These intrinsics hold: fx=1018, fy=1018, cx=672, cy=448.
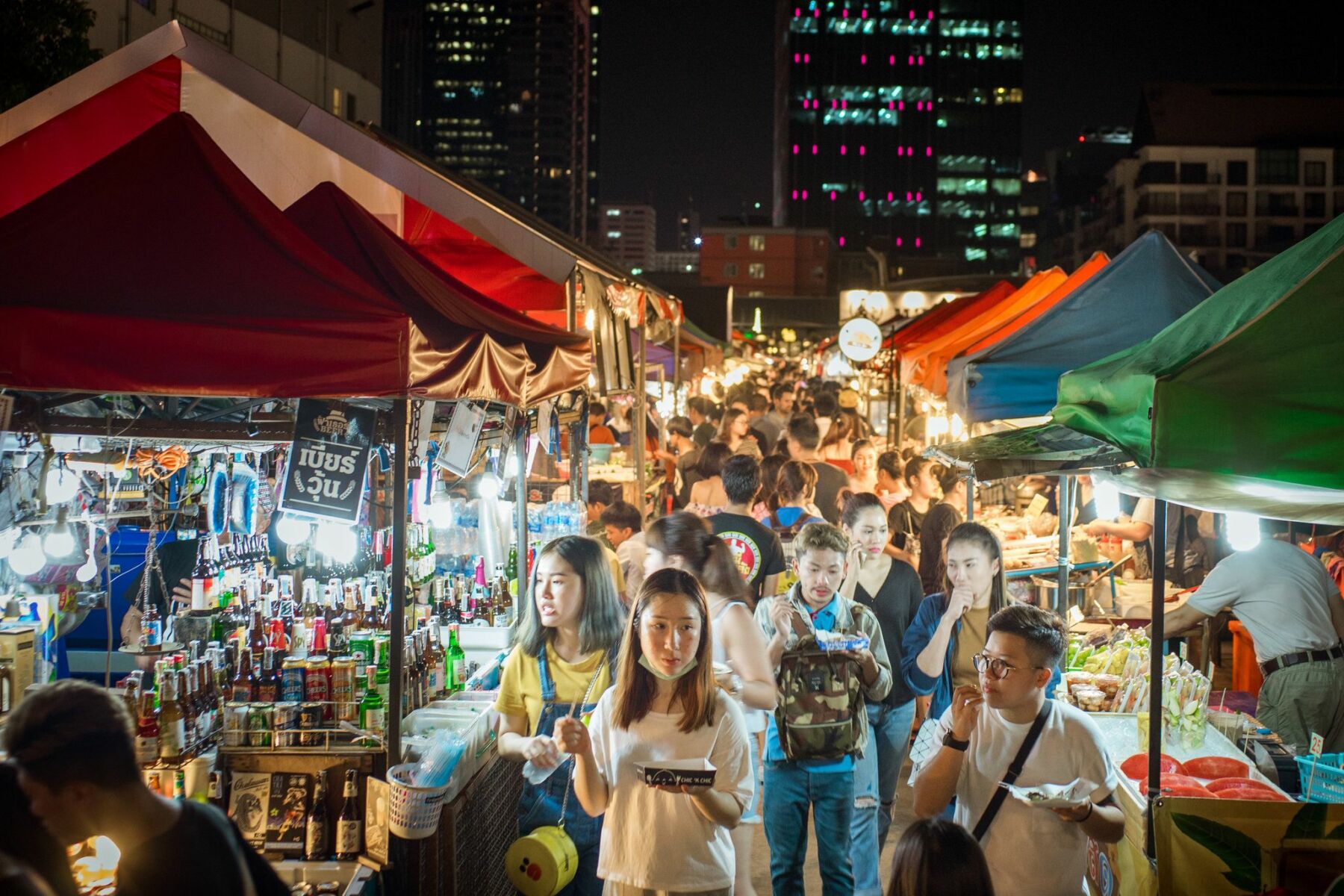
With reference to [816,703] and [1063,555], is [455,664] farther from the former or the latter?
[1063,555]

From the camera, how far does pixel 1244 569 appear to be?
18.2 ft

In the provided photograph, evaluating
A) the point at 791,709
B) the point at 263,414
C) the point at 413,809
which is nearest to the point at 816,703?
the point at 791,709

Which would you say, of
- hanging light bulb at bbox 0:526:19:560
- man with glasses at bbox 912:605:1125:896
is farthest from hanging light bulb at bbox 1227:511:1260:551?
hanging light bulb at bbox 0:526:19:560

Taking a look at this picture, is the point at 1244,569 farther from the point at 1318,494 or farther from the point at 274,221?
the point at 274,221

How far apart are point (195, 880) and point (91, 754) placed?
0.37 meters

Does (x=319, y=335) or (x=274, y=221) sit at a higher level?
(x=274, y=221)

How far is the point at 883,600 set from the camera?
5.16 meters

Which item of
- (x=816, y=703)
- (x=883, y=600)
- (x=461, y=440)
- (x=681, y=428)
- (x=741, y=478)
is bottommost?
(x=816, y=703)

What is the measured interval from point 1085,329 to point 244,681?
5.48 metres

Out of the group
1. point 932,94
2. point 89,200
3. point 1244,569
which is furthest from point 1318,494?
point 932,94

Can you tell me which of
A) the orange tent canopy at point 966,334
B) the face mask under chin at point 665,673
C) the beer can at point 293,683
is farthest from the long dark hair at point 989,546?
the orange tent canopy at point 966,334

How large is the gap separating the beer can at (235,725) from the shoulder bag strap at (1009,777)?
116 inches

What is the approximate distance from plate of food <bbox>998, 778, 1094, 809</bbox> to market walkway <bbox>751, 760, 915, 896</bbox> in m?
2.01

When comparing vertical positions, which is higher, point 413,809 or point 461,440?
point 461,440
